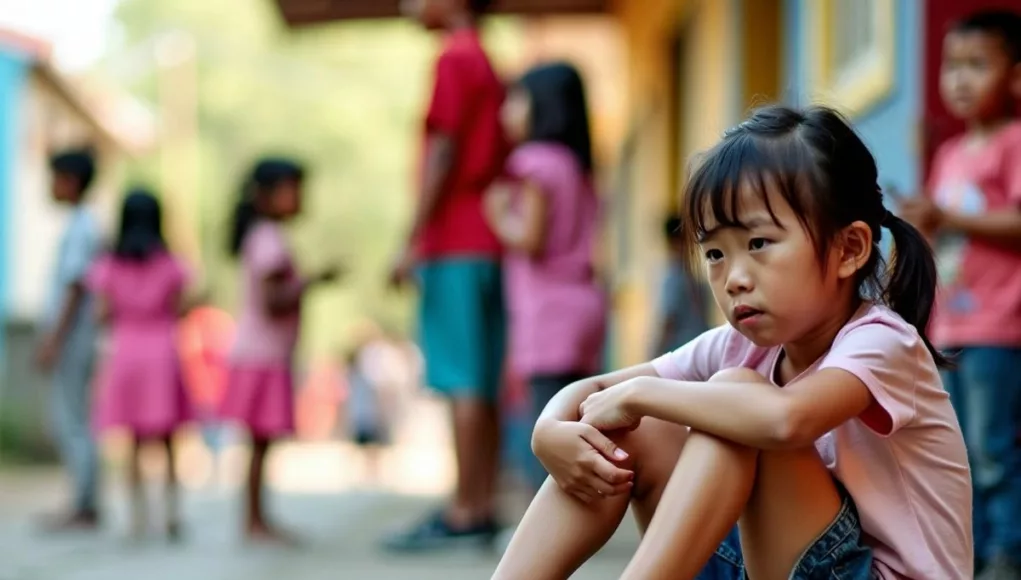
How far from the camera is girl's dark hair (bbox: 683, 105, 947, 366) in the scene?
2.31 metres

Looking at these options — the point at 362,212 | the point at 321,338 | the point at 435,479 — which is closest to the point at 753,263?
the point at 435,479

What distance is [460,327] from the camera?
5508 millimetres

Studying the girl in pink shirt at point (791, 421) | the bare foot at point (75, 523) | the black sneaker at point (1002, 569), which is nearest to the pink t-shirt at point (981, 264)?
the black sneaker at point (1002, 569)

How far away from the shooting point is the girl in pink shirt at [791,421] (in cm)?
227

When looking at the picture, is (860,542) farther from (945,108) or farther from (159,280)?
(159,280)

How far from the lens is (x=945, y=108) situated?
455cm

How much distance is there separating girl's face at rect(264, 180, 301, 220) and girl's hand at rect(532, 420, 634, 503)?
12.9 ft

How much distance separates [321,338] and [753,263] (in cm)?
4104

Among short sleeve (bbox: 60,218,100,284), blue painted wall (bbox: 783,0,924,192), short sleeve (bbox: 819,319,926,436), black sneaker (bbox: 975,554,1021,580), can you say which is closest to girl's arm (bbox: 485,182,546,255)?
blue painted wall (bbox: 783,0,924,192)

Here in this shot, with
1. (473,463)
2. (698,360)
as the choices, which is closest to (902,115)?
(473,463)

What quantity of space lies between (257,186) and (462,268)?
3.99ft

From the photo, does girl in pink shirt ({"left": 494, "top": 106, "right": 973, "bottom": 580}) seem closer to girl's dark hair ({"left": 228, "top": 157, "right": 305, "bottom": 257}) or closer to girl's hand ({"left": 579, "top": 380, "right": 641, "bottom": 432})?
girl's hand ({"left": 579, "top": 380, "right": 641, "bottom": 432})

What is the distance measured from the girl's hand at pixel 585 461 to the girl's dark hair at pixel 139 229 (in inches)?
179

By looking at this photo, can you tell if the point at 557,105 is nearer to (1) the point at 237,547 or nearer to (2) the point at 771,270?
(1) the point at 237,547
